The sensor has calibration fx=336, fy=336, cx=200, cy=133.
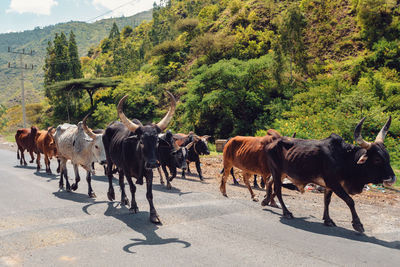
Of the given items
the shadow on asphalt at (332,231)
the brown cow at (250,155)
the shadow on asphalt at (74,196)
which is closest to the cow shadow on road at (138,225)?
the shadow on asphalt at (74,196)

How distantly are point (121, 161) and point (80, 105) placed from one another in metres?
44.8

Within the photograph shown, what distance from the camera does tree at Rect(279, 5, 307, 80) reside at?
28344 millimetres

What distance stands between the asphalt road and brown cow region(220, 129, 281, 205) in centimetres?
84

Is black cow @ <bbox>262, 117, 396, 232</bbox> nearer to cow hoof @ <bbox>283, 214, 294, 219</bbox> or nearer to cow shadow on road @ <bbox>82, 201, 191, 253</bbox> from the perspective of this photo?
cow hoof @ <bbox>283, 214, 294, 219</bbox>

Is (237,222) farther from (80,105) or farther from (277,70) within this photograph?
(80,105)

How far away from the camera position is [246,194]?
9.64 metres

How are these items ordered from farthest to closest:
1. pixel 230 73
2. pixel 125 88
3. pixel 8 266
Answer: pixel 125 88
pixel 230 73
pixel 8 266

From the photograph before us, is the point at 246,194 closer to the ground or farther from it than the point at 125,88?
closer to the ground

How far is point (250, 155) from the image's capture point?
8.48 metres

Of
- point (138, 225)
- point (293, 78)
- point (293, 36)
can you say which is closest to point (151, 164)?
point (138, 225)

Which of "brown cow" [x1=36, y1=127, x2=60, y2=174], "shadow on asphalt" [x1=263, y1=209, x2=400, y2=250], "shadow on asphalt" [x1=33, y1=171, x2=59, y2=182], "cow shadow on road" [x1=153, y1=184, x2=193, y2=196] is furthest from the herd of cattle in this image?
"brown cow" [x1=36, y1=127, x2=60, y2=174]

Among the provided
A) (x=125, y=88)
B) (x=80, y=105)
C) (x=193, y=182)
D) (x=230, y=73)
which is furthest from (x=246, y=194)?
(x=80, y=105)

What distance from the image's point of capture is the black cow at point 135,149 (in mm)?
6238

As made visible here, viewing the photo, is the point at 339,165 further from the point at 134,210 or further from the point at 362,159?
the point at 134,210
